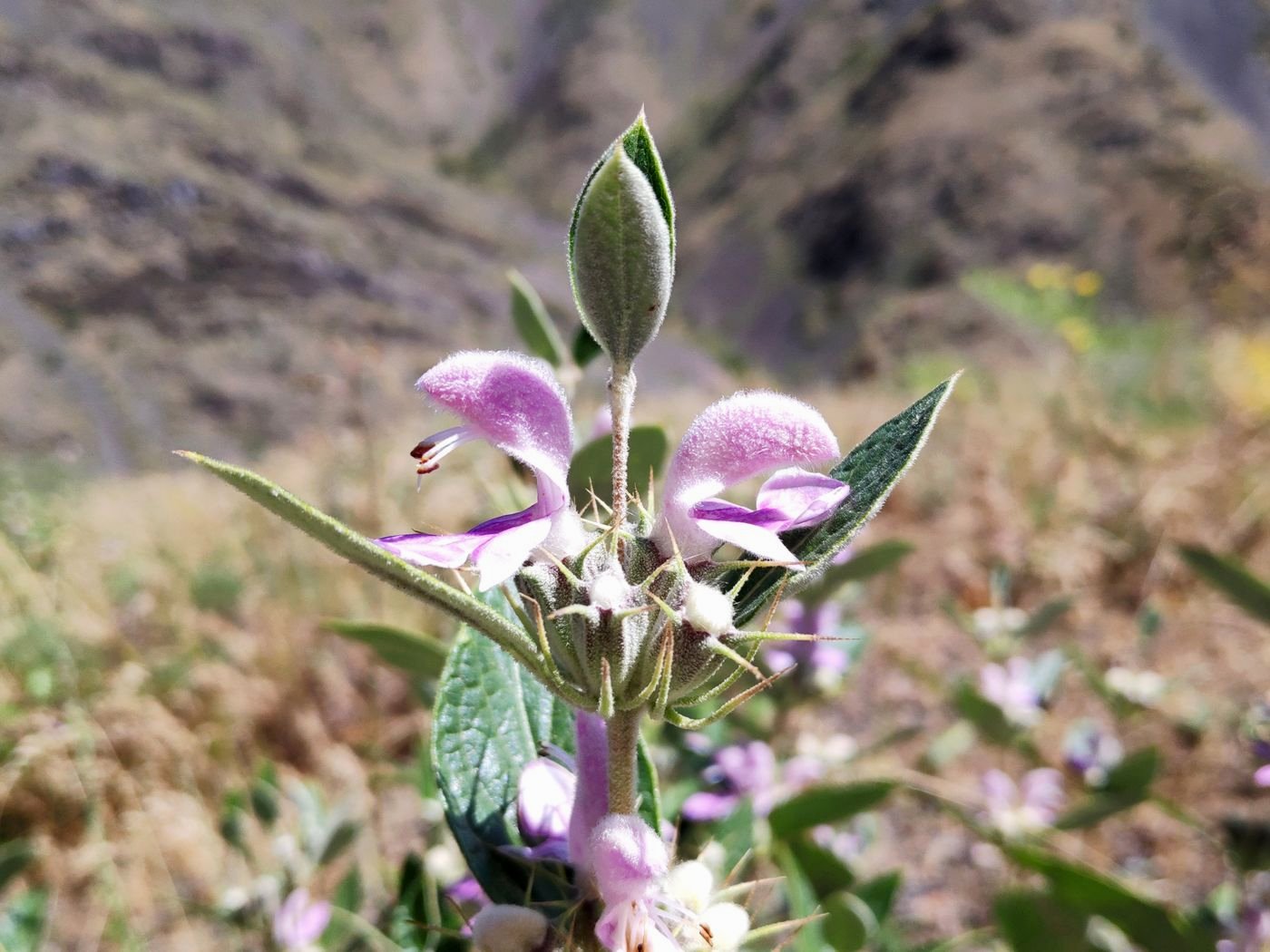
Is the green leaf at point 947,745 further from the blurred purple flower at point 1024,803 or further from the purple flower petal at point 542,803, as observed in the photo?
the purple flower petal at point 542,803

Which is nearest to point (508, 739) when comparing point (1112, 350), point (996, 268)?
point (1112, 350)

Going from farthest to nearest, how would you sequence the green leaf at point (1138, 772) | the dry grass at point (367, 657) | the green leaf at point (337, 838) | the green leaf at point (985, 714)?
the dry grass at point (367, 657)
the green leaf at point (985, 714)
the green leaf at point (337, 838)
the green leaf at point (1138, 772)

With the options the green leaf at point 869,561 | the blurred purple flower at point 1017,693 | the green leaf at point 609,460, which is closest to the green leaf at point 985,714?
the blurred purple flower at point 1017,693

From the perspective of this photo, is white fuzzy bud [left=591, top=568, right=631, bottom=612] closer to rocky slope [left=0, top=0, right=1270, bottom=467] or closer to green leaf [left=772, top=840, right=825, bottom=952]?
green leaf [left=772, top=840, right=825, bottom=952]

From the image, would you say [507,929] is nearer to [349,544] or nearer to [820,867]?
[349,544]

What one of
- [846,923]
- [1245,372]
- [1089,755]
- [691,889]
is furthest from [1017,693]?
[1245,372]

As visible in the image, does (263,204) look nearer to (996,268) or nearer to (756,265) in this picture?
(756,265)

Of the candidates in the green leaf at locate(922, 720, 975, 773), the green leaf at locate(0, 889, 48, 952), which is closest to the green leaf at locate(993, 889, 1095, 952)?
Result: the green leaf at locate(922, 720, 975, 773)
